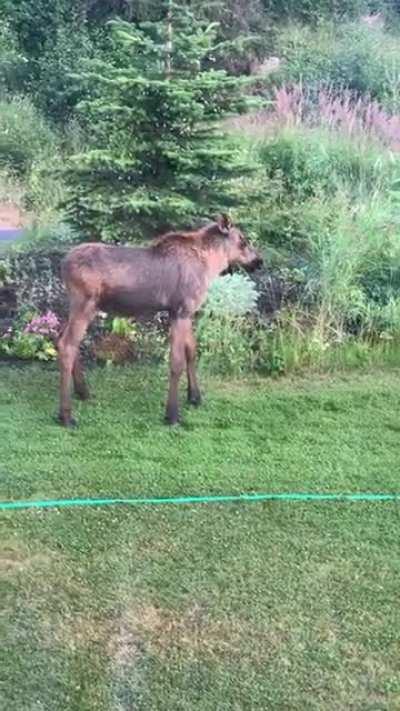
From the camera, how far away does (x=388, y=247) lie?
22.8 feet

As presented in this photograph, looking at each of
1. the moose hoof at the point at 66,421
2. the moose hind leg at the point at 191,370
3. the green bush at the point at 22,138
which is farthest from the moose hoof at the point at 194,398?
the green bush at the point at 22,138

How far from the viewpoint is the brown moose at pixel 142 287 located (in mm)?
5051

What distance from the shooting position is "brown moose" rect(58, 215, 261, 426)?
5.05 m

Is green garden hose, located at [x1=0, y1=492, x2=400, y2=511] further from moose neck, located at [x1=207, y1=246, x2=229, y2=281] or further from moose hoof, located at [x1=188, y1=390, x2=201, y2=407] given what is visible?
moose neck, located at [x1=207, y1=246, x2=229, y2=281]

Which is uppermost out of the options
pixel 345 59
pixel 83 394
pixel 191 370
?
pixel 345 59

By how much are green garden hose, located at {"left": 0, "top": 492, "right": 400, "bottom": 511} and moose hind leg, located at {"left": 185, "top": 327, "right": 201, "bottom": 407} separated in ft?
3.69

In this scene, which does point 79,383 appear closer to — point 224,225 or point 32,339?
point 32,339

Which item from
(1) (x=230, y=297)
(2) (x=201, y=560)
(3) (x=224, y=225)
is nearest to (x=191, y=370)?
(3) (x=224, y=225)

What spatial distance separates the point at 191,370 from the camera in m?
5.42

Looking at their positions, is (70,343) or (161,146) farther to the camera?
(161,146)

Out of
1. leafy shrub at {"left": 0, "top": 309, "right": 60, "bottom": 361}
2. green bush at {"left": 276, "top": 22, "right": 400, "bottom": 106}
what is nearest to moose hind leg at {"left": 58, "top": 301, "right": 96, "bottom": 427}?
leafy shrub at {"left": 0, "top": 309, "right": 60, "bottom": 361}

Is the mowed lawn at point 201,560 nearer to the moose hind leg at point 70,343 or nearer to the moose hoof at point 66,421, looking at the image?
the moose hoof at point 66,421

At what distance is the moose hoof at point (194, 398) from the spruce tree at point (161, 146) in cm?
152

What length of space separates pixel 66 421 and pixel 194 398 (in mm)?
768
